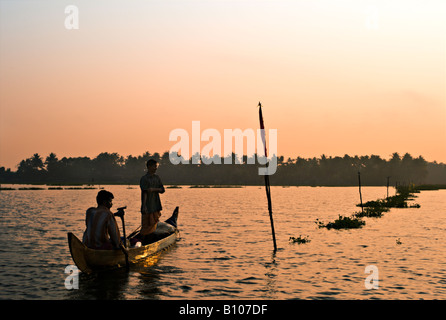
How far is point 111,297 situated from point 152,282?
199 centimetres

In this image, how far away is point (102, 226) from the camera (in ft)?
45.7

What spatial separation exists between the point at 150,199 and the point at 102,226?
4.45m

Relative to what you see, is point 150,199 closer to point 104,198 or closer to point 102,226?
A: point 102,226

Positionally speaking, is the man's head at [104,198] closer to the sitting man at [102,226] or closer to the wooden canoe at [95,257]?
the sitting man at [102,226]

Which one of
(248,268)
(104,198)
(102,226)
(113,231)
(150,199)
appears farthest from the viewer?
(150,199)

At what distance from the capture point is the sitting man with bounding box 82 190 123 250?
1362 cm

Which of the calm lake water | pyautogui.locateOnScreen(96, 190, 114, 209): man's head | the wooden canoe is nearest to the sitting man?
pyautogui.locateOnScreen(96, 190, 114, 209): man's head

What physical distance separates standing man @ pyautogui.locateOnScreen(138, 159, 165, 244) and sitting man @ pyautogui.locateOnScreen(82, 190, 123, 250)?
342cm

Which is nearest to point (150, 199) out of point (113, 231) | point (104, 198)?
point (113, 231)

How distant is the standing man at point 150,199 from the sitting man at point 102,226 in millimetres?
3420

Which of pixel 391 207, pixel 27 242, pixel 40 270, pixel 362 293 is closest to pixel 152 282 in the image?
pixel 40 270

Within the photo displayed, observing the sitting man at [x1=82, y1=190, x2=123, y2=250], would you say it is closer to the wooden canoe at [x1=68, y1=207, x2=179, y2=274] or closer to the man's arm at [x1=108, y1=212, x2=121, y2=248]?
the man's arm at [x1=108, y1=212, x2=121, y2=248]

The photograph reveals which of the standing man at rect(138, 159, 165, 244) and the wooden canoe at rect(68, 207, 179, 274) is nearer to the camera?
the wooden canoe at rect(68, 207, 179, 274)

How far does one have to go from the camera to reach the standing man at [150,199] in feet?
58.4
